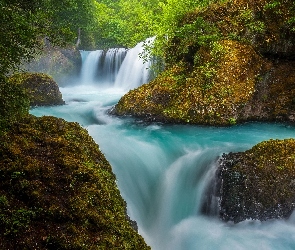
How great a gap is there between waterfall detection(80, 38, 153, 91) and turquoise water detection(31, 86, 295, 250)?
7177 mm

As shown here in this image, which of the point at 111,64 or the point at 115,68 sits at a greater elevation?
the point at 111,64

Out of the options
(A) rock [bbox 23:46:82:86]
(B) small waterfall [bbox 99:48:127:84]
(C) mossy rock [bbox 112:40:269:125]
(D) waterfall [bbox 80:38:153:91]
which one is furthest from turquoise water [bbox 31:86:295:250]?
(A) rock [bbox 23:46:82:86]

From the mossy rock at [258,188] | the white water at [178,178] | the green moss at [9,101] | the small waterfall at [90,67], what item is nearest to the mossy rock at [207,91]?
the white water at [178,178]

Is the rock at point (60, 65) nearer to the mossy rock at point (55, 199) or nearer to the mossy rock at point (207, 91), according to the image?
the mossy rock at point (207, 91)

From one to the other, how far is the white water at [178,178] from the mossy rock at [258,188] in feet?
0.71

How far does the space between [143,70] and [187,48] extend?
553 centimetres

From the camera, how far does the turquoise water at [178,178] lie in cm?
577

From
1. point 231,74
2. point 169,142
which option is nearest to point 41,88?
point 169,142

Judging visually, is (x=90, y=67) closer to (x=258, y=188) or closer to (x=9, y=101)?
(x=258, y=188)

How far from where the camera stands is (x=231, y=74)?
31.9ft

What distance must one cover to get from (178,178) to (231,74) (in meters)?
4.46

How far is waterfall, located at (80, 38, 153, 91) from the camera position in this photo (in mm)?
17062

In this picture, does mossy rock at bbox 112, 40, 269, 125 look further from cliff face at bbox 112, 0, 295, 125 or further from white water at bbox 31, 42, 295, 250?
white water at bbox 31, 42, 295, 250

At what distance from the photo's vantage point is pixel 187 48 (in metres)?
10.8
